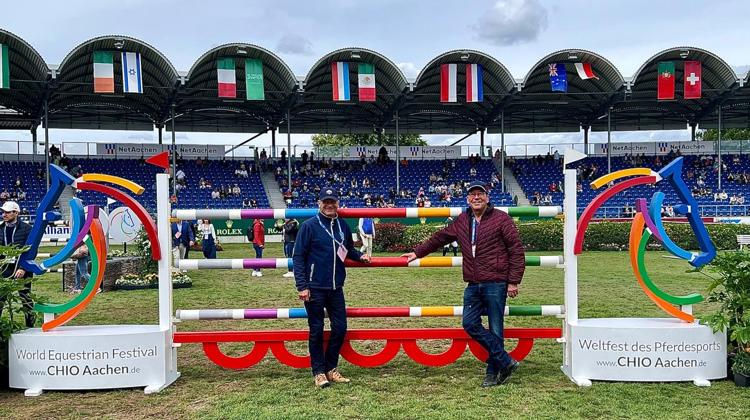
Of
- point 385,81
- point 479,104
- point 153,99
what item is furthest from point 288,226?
point 479,104

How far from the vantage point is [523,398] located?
4.89m

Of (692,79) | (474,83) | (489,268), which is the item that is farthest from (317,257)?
(692,79)

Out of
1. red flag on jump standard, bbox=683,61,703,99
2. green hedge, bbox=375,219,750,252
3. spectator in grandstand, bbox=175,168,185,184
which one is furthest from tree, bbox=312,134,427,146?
green hedge, bbox=375,219,750,252

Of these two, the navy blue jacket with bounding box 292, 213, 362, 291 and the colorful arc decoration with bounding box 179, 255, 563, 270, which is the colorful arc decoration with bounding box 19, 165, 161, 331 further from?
the navy blue jacket with bounding box 292, 213, 362, 291

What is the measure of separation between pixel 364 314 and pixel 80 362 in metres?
2.40

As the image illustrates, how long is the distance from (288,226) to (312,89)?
1911 centimetres

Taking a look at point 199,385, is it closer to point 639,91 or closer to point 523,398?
point 523,398

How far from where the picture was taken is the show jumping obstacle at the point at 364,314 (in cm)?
541

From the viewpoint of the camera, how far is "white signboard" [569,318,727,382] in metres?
5.32

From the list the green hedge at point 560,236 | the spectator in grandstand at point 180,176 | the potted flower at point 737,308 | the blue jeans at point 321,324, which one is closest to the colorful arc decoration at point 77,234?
the blue jeans at point 321,324

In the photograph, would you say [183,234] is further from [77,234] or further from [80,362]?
[80,362]

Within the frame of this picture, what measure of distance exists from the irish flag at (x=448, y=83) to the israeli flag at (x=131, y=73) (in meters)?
12.8

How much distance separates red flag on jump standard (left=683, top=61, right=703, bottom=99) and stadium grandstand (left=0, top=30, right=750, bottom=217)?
0.21 ft

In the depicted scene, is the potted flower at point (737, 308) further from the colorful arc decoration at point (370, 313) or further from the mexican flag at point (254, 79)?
the mexican flag at point (254, 79)
